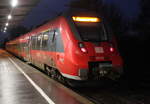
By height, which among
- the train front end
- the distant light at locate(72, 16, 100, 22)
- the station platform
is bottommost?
the station platform

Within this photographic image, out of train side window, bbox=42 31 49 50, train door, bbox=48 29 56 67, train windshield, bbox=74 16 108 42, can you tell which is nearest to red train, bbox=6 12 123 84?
train windshield, bbox=74 16 108 42

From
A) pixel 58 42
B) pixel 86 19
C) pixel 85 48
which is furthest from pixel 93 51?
pixel 58 42

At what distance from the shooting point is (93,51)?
9.28 meters

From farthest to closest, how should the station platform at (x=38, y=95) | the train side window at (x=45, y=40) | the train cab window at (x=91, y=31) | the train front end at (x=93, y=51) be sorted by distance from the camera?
the train side window at (x=45, y=40), the train cab window at (x=91, y=31), the train front end at (x=93, y=51), the station platform at (x=38, y=95)

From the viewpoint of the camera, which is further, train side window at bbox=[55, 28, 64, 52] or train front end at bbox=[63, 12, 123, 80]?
train side window at bbox=[55, 28, 64, 52]

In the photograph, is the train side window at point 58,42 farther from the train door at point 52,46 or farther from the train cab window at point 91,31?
the train cab window at point 91,31

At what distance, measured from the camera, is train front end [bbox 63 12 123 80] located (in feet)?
29.7

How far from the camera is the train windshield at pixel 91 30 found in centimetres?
973

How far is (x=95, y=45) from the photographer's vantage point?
942cm

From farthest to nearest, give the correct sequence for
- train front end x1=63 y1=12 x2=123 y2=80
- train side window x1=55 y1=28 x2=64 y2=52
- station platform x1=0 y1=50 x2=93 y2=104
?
1. train side window x1=55 y1=28 x2=64 y2=52
2. train front end x1=63 y1=12 x2=123 y2=80
3. station platform x1=0 y1=50 x2=93 y2=104

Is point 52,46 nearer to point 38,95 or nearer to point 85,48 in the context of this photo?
point 85,48

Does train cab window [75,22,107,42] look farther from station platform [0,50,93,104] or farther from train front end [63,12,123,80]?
station platform [0,50,93,104]

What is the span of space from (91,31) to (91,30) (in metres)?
0.06

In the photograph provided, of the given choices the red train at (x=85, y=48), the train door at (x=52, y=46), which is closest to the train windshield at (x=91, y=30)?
the red train at (x=85, y=48)
